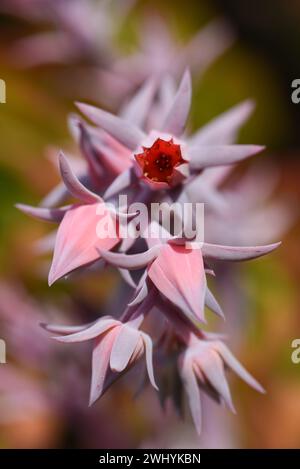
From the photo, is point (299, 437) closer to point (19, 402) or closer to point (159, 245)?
point (19, 402)

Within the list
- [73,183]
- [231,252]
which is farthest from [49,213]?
[231,252]

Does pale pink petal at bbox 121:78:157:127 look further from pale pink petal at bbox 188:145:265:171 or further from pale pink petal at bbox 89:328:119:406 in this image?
pale pink petal at bbox 89:328:119:406

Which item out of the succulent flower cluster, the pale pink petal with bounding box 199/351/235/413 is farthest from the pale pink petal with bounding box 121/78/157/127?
the pale pink petal with bounding box 199/351/235/413

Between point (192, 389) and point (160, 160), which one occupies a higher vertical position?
point (160, 160)

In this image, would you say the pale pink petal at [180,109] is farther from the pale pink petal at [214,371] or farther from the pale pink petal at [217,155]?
the pale pink petal at [214,371]

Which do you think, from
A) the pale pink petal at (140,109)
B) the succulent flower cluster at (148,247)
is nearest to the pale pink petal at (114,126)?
the succulent flower cluster at (148,247)

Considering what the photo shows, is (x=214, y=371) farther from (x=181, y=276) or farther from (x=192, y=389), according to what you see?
(x=181, y=276)
